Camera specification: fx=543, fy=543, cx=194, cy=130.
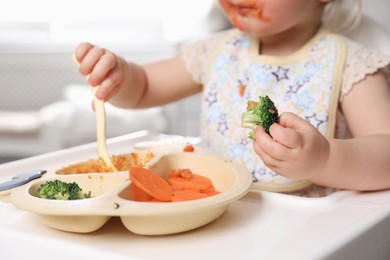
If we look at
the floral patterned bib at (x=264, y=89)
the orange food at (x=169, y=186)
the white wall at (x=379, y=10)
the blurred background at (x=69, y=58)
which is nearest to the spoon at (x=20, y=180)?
the orange food at (x=169, y=186)

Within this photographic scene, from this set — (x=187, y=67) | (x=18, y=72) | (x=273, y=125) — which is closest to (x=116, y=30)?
(x=18, y=72)

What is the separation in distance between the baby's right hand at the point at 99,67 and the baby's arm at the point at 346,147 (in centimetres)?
29

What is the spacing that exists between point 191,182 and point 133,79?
1.27 ft

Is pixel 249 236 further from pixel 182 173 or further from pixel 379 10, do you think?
pixel 379 10

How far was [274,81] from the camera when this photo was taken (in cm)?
103

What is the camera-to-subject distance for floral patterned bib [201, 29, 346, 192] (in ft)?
3.21

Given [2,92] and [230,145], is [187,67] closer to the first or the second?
[230,145]

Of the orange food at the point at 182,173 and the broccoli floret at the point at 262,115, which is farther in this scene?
the orange food at the point at 182,173

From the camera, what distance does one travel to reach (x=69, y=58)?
3.13 meters

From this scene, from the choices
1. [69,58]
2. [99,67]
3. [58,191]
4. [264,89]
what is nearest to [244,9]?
[264,89]

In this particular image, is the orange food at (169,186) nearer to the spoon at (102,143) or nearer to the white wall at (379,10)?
the spoon at (102,143)

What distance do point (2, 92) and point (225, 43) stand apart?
8.00 ft

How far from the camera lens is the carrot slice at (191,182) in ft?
2.35

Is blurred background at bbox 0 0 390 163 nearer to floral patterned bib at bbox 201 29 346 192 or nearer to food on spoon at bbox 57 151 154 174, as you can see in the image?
floral patterned bib at bbox 201 29 346 192
